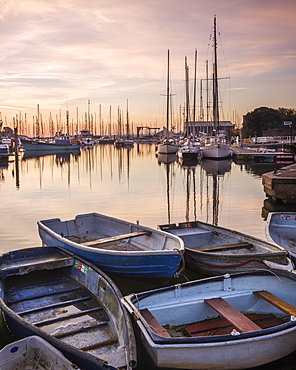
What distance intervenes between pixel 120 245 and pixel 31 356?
16.4 ft

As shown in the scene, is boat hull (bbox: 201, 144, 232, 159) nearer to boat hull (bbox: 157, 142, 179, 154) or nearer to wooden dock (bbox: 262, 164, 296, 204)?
boat hull (bbox: 157, 142, 179, 154)

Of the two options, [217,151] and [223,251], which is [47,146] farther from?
[223,251]

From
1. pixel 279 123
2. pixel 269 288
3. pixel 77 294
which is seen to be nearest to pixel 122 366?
pixel 77 294

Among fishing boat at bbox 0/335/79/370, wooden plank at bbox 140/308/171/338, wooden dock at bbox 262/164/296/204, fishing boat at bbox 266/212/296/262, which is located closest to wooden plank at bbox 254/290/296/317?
wooden plank at bbox 140/308/171/338

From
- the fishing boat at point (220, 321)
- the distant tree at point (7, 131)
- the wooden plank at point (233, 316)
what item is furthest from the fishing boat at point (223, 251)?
the distant tree at point (7, 131)

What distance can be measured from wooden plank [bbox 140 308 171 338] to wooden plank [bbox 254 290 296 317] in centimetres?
181

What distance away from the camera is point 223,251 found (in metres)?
9.21

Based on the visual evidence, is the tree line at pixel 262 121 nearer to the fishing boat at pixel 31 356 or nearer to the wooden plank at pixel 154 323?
the wooden plank at pixel 154 323

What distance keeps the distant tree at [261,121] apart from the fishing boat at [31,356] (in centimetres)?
8205

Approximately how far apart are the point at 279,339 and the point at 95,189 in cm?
2068

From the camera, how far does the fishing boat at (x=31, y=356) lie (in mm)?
4531

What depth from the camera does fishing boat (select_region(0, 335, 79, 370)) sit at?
14.9ft

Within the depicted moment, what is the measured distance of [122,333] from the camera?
18.3 ft

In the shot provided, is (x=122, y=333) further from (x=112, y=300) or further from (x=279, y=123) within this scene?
(x=279, y=123)
